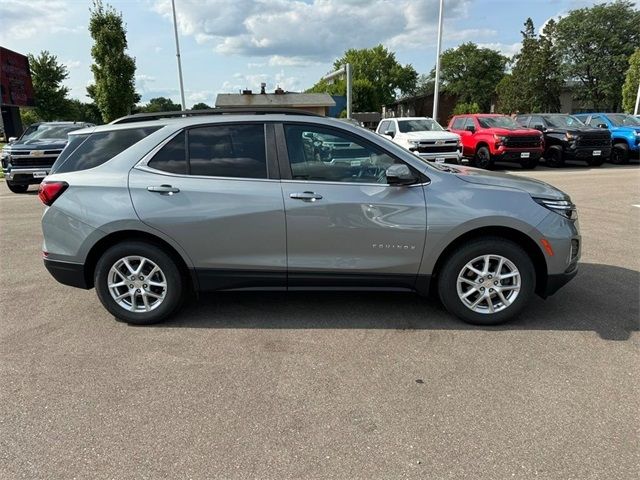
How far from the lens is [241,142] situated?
13.2 ft

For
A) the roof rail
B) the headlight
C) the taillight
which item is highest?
the roof rail

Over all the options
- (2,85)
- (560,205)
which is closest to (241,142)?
(560,205)

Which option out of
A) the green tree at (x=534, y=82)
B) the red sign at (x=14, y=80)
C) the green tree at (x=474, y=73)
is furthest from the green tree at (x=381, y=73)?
the red sign at (x=14, y=80)

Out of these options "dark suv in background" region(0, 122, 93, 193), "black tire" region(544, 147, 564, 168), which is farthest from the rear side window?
"black tire" region(544, 147, 564, 168)

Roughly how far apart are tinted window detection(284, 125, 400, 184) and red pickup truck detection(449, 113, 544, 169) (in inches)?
543

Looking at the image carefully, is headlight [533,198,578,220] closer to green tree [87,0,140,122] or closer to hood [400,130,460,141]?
hood [400,130,460,141]

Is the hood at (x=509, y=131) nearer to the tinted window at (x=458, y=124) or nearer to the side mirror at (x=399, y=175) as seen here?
the tinted window at (x=458, y=124)

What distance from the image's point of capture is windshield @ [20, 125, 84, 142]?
13395 millimetres

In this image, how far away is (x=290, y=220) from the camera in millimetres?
3883

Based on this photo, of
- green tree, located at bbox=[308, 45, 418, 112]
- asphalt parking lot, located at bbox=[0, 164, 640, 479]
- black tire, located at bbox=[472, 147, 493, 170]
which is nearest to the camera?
asphalt parking lot, located at bbox=[0, 164, 640, 479]

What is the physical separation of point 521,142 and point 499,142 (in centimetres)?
83

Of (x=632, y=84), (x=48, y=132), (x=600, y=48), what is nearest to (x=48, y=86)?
(x=48, y=132)

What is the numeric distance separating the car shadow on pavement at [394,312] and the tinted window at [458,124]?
14783mm

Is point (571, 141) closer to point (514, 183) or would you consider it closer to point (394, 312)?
point (514, 183)
